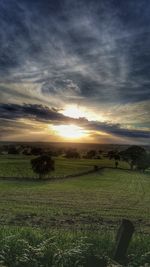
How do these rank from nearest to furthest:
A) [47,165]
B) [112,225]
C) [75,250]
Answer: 1. [75,250]
2. [112,225]
3. [47,165]

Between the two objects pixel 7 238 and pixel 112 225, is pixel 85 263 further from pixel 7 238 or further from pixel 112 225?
pixel 112 225

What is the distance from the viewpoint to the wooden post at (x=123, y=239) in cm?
768

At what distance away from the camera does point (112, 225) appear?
2702 cm

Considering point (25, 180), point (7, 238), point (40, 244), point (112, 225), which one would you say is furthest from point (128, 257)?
point (25, 180)

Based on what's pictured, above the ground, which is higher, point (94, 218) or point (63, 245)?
point (63, 245)

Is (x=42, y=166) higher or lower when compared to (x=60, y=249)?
lower

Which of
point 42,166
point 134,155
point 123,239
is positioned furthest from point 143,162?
point 123,239

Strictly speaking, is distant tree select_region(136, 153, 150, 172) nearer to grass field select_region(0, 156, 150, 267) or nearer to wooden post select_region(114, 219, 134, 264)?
grass field select_region(0, 156, 150, 267)

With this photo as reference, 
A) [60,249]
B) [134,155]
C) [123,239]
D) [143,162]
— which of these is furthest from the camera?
[134,155]

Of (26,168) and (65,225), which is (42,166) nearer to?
(26,168)

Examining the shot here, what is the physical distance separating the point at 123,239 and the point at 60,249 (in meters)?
1.48

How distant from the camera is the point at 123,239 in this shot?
7.75 meters

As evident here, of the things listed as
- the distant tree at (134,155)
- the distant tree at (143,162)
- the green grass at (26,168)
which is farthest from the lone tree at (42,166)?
the distant tree at (134,155)

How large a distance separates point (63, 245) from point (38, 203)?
32.8 meters
